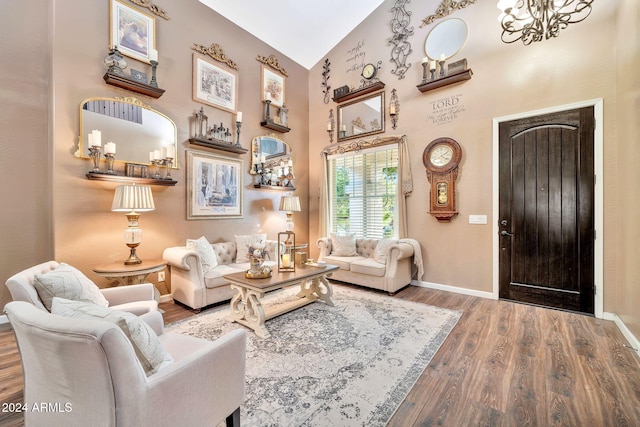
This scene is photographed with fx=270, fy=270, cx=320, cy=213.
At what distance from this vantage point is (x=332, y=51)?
5.66m

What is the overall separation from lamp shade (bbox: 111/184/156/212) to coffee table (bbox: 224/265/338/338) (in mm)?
1268

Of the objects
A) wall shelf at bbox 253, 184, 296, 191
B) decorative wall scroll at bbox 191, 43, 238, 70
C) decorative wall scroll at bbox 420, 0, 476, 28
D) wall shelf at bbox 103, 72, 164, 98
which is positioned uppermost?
decorative wall scroll at bbox 420, 0, 476, 28

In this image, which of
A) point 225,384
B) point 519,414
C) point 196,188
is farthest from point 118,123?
point 519,414

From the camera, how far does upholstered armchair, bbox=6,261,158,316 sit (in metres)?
1.42

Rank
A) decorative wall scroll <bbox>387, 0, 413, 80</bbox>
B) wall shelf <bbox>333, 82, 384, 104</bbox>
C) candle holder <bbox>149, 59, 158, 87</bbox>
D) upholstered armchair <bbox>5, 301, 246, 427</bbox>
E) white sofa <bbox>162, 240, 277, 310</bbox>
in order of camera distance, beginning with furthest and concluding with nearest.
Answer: wall shelf <bbox>333, 82, 384, 104</bbox> → decorative wall scroll <bbox>387, 0, 413, 80</bbox> → candle holder <bbox>149, 59, 158, 87</bbox> → white sofa <bbox>162, 240, 277, 310</bbox> → upholstered armchair <bbox>5, 301, 246, 427</bbox>

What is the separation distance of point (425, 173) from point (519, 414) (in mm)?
3386

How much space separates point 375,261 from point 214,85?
12.6ft

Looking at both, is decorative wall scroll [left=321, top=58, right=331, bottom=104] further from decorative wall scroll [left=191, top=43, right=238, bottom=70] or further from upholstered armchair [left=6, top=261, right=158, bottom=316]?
upholstered armchair [left=6, top=261, right=158, bottom=316]

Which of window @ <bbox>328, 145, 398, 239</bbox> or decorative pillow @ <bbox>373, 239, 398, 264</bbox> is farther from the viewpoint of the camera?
window @ <bbox>328, 145, 398, 239</bbox>

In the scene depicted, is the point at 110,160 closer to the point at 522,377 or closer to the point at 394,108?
the point at 394,108

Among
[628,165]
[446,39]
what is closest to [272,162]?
[446,39]

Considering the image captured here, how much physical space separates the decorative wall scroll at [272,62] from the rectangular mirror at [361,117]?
4.43 ft

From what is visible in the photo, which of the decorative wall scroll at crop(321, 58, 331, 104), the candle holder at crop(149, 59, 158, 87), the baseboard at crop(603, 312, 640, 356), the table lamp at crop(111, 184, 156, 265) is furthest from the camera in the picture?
the decorative wall scroll at crop(321, 58, 331, 104)

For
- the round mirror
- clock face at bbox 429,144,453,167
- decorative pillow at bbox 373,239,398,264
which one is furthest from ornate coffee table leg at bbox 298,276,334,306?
the round mirror
